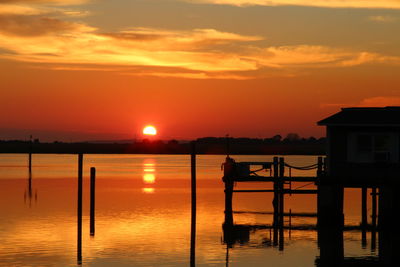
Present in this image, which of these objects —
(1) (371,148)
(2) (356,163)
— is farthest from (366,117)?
(2) (356,163)

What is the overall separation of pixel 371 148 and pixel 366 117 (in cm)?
176

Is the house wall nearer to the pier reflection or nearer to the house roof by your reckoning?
the house roof

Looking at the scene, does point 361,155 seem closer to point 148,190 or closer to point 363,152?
point 363,152

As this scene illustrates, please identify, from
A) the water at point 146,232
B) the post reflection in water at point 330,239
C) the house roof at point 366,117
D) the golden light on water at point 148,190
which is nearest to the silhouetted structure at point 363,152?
the house roof at point 366,117

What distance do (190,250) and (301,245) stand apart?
254 inches

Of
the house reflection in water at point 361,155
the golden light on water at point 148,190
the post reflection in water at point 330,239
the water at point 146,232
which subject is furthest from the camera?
the golden light on water at point 148,190

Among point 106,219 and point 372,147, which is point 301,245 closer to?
point 372,147

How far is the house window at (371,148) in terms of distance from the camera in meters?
46.0

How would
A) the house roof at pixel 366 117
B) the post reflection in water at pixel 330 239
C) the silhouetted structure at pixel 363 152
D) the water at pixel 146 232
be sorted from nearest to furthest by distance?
the water at pixel 146 232
the post reflection in water at pixel 330 239
the house roof at pixel 366 117
the silhouetted structure at pixel 363 152

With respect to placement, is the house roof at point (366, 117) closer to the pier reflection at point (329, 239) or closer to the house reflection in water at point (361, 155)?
the house reflection in water at point (361, 155)

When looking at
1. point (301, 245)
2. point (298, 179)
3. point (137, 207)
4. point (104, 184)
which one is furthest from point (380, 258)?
point (104, 184)

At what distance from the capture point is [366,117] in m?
46.4

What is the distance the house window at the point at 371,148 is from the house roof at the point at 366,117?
0.84 metres

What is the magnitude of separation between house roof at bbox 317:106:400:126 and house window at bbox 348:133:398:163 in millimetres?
845
